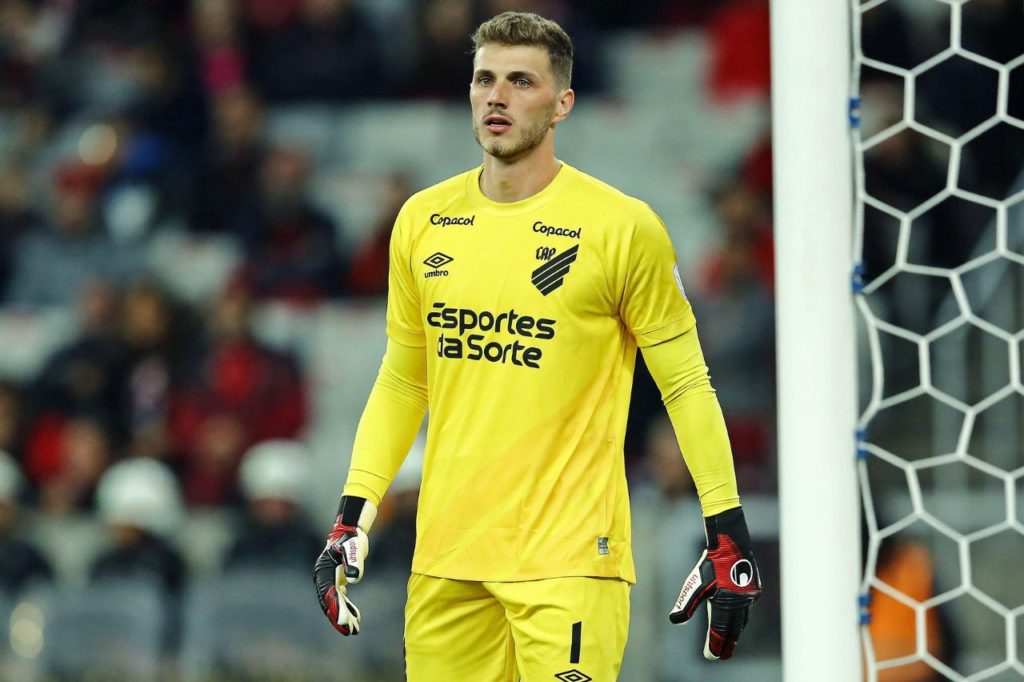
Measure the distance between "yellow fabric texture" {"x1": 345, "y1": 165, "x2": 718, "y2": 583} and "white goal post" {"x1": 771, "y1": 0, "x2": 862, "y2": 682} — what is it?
47 centimetres

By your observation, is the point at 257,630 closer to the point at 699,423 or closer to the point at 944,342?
the point at 944,342

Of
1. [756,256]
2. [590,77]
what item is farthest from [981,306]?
[590,77]

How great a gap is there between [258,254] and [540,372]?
5.45m

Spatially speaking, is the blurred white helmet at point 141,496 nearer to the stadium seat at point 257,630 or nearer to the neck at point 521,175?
the stadium seat at point 257,630

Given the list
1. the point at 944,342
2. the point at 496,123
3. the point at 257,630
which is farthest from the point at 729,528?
the point at 257,630

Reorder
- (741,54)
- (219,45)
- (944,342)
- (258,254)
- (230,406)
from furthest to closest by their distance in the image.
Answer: (219,45), (741,54), (258,254), (230,406), (944,342)

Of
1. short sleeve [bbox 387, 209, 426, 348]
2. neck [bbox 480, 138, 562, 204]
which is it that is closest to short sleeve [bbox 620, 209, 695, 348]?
neck [bbox 480, 138, 562, 204]

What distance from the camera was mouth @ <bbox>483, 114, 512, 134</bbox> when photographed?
3682mm

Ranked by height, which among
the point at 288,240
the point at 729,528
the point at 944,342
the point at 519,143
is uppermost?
the point at 288,240

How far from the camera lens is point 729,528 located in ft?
11.9

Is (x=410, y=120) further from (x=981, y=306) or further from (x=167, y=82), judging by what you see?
(x=981, y=306)

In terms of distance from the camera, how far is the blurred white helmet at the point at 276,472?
7.46 meters

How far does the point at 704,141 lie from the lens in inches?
350

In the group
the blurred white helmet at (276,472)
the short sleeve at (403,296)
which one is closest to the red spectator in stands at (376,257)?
the blurred white helmet at (276,472)
